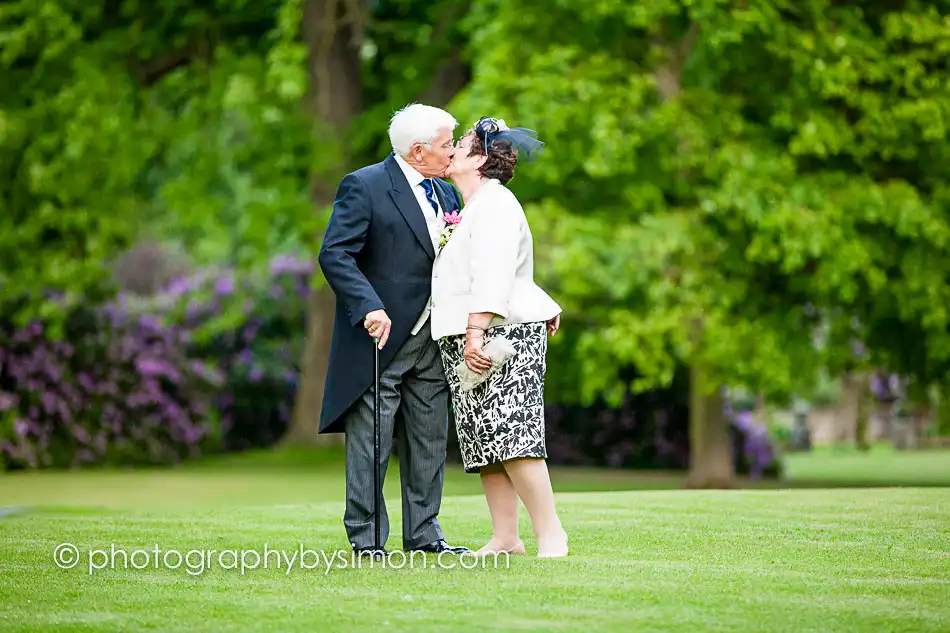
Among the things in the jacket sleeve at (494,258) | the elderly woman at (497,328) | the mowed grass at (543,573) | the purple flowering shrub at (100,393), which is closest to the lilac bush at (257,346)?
the purple flowering shrub at (100,393)

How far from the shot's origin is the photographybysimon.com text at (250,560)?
20.8 feet

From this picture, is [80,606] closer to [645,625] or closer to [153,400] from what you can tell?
[645,625]

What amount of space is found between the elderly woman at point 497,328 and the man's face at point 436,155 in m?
0.16

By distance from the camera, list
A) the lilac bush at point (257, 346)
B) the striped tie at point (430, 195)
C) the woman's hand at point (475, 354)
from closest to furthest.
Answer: the woman's hand at point (475, 354), the striped tie at point (430, 195), the lilac bush at point (257, 346)

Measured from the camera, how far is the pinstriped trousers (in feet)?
22.3

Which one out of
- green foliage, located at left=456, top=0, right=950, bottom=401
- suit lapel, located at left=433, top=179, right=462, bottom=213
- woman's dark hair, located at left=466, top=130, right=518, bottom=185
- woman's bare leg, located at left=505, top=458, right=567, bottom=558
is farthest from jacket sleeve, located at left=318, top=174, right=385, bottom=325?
green foliage, located at left=456, top=0, right=950, bottom=401

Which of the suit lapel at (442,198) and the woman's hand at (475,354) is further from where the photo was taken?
the suit lapel at (442,198)

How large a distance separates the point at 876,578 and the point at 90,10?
595 inches

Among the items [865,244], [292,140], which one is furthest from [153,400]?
[865,244]

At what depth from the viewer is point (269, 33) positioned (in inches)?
778

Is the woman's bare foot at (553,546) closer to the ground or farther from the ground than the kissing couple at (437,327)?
Result: closer to the ground

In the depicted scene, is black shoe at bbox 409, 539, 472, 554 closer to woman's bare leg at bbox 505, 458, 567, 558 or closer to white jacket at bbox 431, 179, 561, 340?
woman's bare leg at bbox 505, 458, 567, 558

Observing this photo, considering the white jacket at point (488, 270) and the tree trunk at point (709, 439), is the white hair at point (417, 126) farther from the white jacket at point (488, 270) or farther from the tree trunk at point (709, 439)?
the tree trunk at point (709, 439)

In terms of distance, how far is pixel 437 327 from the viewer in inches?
263
